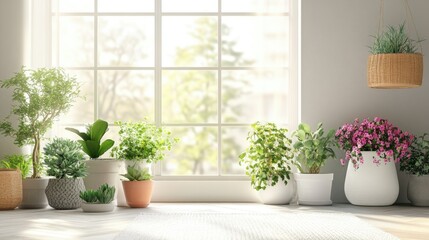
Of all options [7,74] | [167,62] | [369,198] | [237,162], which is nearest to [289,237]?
[369,198]

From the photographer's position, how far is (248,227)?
459 cm

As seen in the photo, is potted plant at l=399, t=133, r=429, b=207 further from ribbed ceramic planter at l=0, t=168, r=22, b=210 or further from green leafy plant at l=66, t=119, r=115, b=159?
ribbed ceramic planter at l=0, t=168, r=22, b=210

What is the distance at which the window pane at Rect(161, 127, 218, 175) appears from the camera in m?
6.50

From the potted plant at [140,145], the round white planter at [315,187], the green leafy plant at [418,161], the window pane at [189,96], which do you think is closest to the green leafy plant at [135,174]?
the potted plant at [140,145]

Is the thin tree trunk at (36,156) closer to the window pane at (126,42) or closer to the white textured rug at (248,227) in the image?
the window pane at (126,42)

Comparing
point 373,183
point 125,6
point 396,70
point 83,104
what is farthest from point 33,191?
point 396,70

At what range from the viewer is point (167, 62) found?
6.56m

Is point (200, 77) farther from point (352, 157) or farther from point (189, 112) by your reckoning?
point (352, 157)

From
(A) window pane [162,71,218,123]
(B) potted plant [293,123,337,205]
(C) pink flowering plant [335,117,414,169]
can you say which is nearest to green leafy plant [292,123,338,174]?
(B) potted plant [293,123,337,205]

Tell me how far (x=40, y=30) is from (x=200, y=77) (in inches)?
56.1

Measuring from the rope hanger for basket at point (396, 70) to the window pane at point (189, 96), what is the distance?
1365 mm

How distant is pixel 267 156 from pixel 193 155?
77 centimetres

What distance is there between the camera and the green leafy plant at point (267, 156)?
601 centimetres

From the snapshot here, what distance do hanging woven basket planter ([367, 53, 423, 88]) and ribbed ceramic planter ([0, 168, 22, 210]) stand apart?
286cm
